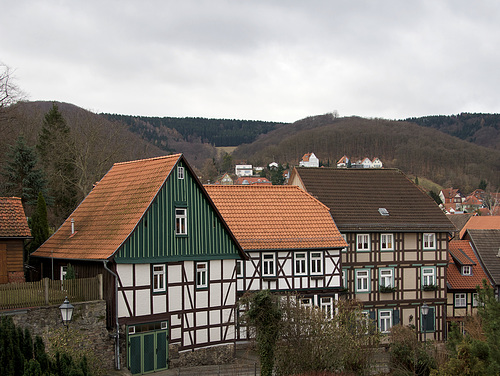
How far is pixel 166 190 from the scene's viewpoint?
2545 centimetres

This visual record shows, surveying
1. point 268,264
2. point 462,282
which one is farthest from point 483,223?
point 268,264

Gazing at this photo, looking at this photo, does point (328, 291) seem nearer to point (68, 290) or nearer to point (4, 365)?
point (68, 290)

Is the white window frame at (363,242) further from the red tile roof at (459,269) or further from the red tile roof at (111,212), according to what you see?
the red tile roof at (111,212)

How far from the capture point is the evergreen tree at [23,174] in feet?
128

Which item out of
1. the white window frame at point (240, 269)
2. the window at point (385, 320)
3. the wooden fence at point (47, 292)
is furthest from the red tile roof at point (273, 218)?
the wooden fence at point (47, 292)

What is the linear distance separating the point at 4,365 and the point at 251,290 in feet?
53.7

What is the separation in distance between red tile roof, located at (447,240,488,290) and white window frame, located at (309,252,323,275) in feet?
33.6

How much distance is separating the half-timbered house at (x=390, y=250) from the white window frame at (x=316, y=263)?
3.22m

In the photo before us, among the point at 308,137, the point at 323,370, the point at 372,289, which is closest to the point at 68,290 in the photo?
the point at 323,370

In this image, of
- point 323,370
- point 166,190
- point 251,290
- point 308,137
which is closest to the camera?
point 323,370

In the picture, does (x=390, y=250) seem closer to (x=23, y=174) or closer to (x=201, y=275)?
(x=201, y=275)

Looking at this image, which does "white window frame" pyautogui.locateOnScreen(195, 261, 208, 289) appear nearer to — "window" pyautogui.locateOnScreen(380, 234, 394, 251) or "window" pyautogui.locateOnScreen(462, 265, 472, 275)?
"window" pyautogui.locateOnScreen(380, 234, 394, 251)

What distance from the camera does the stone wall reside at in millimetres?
21266

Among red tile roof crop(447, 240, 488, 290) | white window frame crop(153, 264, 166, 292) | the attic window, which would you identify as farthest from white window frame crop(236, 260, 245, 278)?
red tile roof crop(447, 240, 488, 290)
